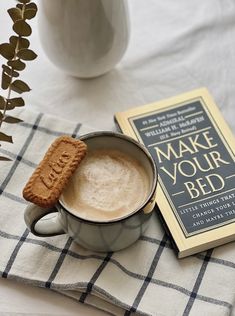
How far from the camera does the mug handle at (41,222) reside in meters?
0.63

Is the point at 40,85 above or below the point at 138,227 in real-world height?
above

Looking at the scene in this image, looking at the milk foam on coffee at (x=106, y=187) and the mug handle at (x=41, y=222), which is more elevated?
the milk foam on coffee at (x=106, y=187)

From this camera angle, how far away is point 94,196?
0.65 meters

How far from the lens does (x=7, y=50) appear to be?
61 centimetres

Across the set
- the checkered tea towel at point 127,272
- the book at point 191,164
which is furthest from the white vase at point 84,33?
the checkered tea towel at point 127,272

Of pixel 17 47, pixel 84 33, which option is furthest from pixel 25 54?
pixel 84 33

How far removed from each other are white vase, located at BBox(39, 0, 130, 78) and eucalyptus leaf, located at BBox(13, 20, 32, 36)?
12cm

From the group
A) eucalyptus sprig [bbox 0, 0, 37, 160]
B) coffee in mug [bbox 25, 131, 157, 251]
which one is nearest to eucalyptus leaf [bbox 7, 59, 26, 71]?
eucalyptus sprig [bbox 0, 0, 37, 160]

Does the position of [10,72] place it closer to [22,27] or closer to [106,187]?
[22,27]

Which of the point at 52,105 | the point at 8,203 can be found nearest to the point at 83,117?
the point at 52,105

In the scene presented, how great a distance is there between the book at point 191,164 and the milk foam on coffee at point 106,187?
0.19ft

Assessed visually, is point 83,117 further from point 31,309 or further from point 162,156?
point 31,309

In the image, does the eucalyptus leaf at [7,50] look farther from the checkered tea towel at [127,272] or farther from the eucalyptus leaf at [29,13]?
the checkered tea towel at [127,272]

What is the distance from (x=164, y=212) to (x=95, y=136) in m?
0.11
